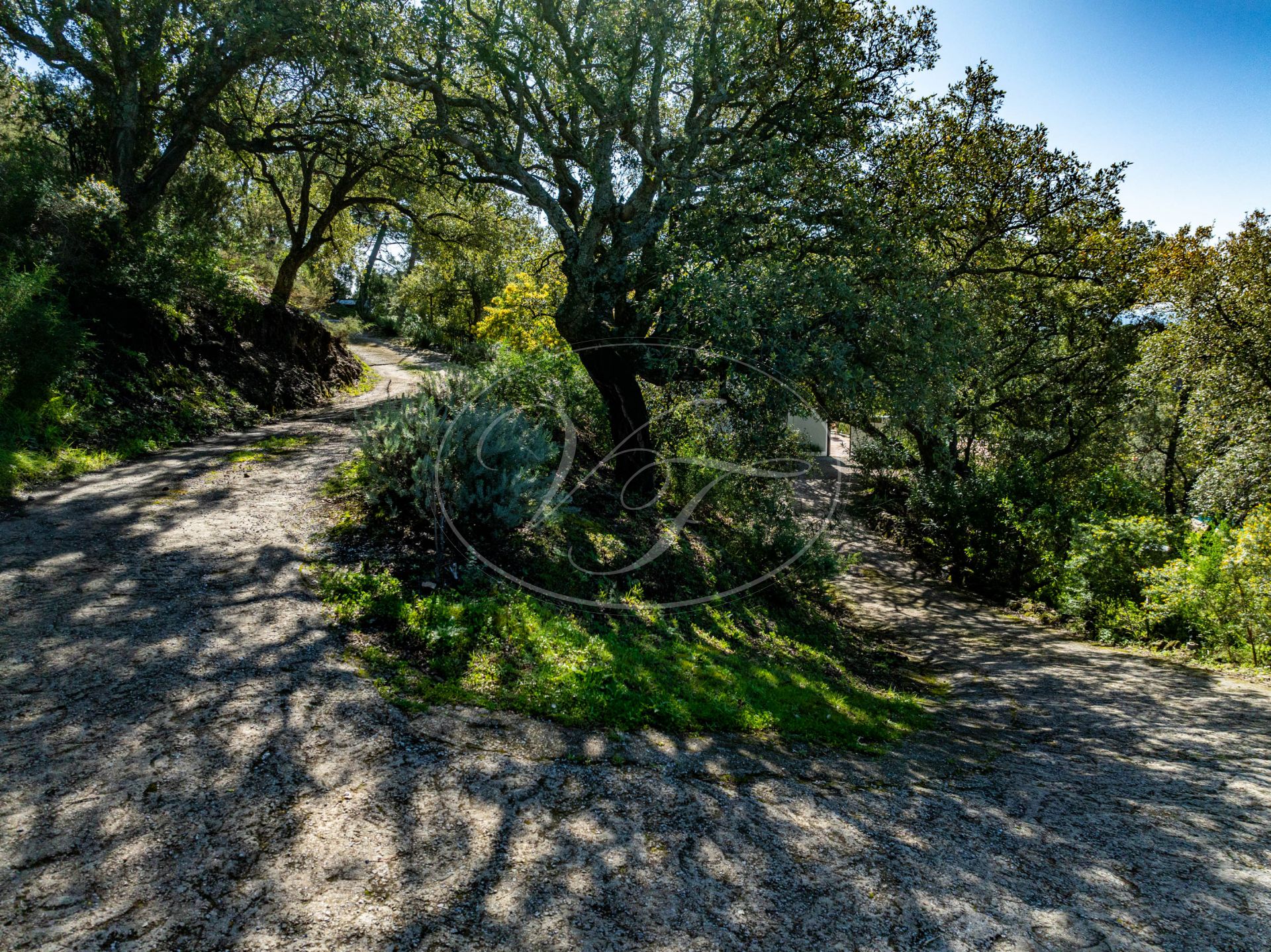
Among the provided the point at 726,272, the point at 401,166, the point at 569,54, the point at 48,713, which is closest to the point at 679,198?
the point at 726,272

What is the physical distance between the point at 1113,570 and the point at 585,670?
29.8 ft

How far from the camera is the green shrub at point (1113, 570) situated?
9469mm

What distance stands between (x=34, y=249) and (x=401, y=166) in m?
8.91

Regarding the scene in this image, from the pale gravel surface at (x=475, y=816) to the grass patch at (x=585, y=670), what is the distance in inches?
10.8

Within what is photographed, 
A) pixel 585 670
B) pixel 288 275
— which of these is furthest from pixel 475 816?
pixel 288 275

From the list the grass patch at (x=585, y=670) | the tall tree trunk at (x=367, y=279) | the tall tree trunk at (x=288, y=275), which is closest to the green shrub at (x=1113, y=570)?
the grass patch at (x=585, y=670)

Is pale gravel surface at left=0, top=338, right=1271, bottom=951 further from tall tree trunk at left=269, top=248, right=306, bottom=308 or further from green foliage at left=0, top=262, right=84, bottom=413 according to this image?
tall tree trunk at left=269, top=248, right=306, bottom=308

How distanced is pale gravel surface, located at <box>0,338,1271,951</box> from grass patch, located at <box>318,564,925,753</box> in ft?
0.90

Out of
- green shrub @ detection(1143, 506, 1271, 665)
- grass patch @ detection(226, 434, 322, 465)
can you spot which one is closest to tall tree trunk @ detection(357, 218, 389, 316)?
grass patch @ detection(226, 434, 322, 465)

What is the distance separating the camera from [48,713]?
333 cm

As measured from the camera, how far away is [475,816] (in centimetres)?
312

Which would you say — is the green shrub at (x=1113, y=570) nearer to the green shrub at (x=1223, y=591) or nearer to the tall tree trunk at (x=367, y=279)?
the green shrub at (x=1223, y=591)

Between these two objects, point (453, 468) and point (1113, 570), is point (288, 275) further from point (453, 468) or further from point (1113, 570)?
point (1113, 570)

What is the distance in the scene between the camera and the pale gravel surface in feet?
8.20
